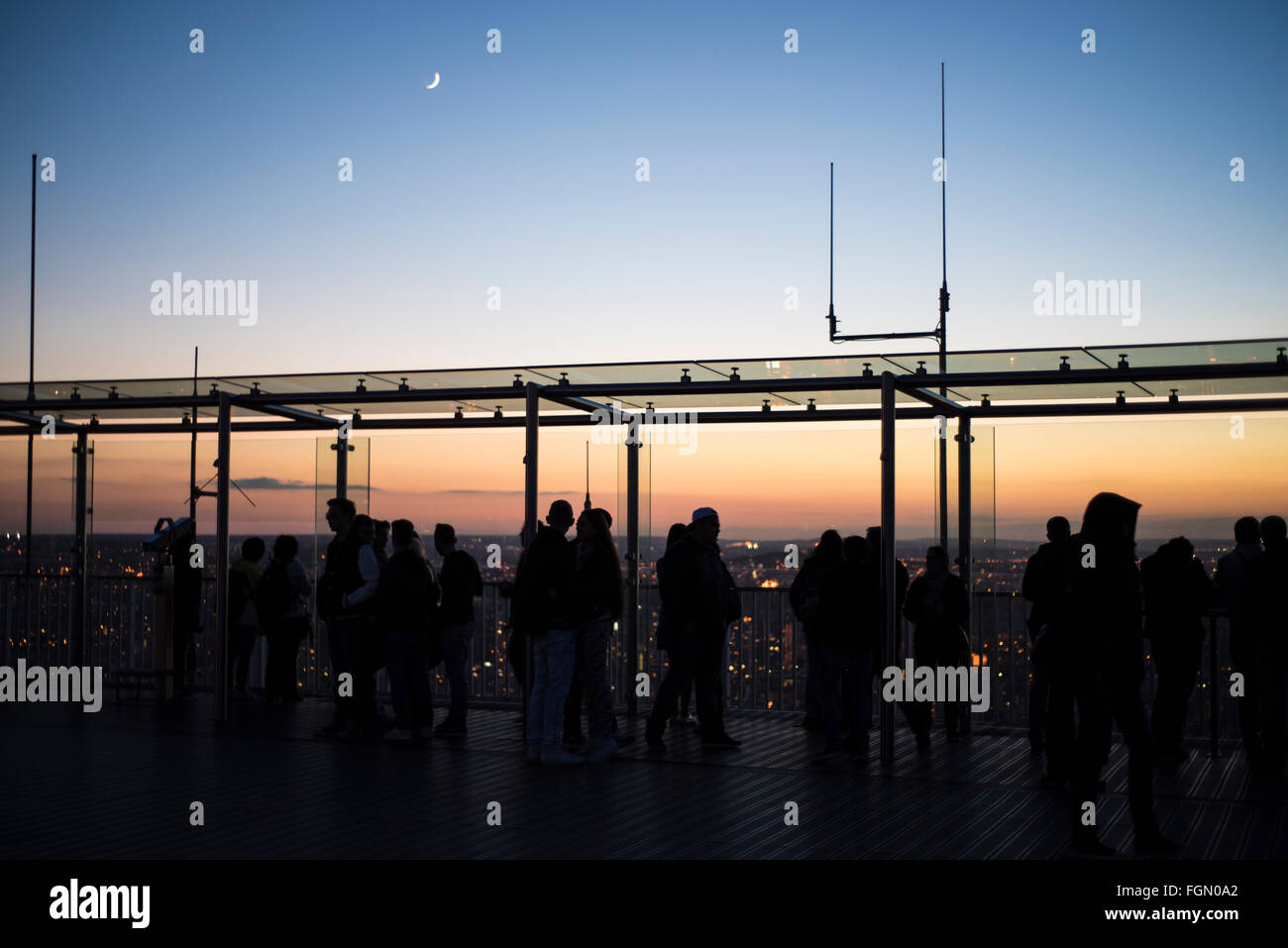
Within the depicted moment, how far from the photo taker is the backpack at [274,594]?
43.8 ft

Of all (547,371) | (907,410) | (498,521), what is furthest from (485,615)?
(907,410)

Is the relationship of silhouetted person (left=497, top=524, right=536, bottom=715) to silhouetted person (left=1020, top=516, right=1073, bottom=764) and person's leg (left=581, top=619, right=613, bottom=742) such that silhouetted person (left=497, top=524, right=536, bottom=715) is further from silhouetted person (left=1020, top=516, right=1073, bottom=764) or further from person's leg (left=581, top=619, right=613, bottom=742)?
silhouetted person (left=1020, top=516, right=1073, bottom=764)

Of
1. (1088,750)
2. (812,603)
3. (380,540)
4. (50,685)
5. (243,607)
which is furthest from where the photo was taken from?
(50,685)

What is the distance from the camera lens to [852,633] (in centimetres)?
1000

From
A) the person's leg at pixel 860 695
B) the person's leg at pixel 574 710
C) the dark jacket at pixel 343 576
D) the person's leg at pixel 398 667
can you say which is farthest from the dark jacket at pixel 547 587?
the person's leg at pixel 860 695

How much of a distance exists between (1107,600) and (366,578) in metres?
6.51

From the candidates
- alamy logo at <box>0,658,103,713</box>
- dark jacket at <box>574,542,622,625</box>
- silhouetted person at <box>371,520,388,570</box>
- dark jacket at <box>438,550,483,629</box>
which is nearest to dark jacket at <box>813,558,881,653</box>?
dark jacket at <box>574,542,622,625</box>

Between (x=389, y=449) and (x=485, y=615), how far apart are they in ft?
6.65

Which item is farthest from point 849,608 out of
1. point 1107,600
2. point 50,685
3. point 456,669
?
point 50,685

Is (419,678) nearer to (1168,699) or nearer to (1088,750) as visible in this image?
(1088,750)

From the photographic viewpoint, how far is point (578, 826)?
7.70 m

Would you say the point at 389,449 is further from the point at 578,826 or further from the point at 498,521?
the point at 578,826
